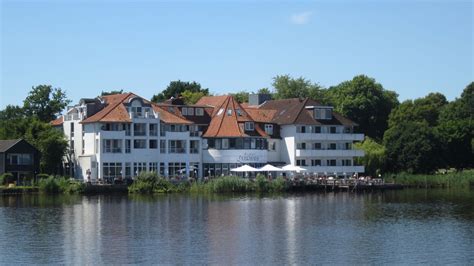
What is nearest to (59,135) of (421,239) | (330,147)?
(330,147)

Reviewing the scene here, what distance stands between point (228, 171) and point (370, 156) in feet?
58.0

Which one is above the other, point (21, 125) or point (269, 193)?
point (21, 125)

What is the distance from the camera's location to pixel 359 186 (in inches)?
3691

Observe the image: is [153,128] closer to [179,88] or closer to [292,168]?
[292,168]

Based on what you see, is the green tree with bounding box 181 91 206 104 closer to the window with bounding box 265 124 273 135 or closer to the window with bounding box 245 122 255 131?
the window with bounding box 265 124 273 135

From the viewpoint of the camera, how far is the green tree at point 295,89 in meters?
133

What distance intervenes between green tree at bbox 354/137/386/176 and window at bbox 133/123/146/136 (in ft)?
87.4

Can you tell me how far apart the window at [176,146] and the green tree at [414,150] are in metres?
24.6

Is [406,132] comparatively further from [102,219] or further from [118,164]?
[102,219]

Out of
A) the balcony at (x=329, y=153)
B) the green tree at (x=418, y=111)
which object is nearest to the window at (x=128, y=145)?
the balcony at (x=329, y=153)

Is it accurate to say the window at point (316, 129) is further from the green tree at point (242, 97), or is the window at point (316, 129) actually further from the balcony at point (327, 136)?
the green tree at point (242, 97)

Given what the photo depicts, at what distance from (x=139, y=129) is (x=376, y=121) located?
154ft

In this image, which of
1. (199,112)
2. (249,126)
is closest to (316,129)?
(249,126)

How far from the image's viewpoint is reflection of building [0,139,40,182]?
300ft
